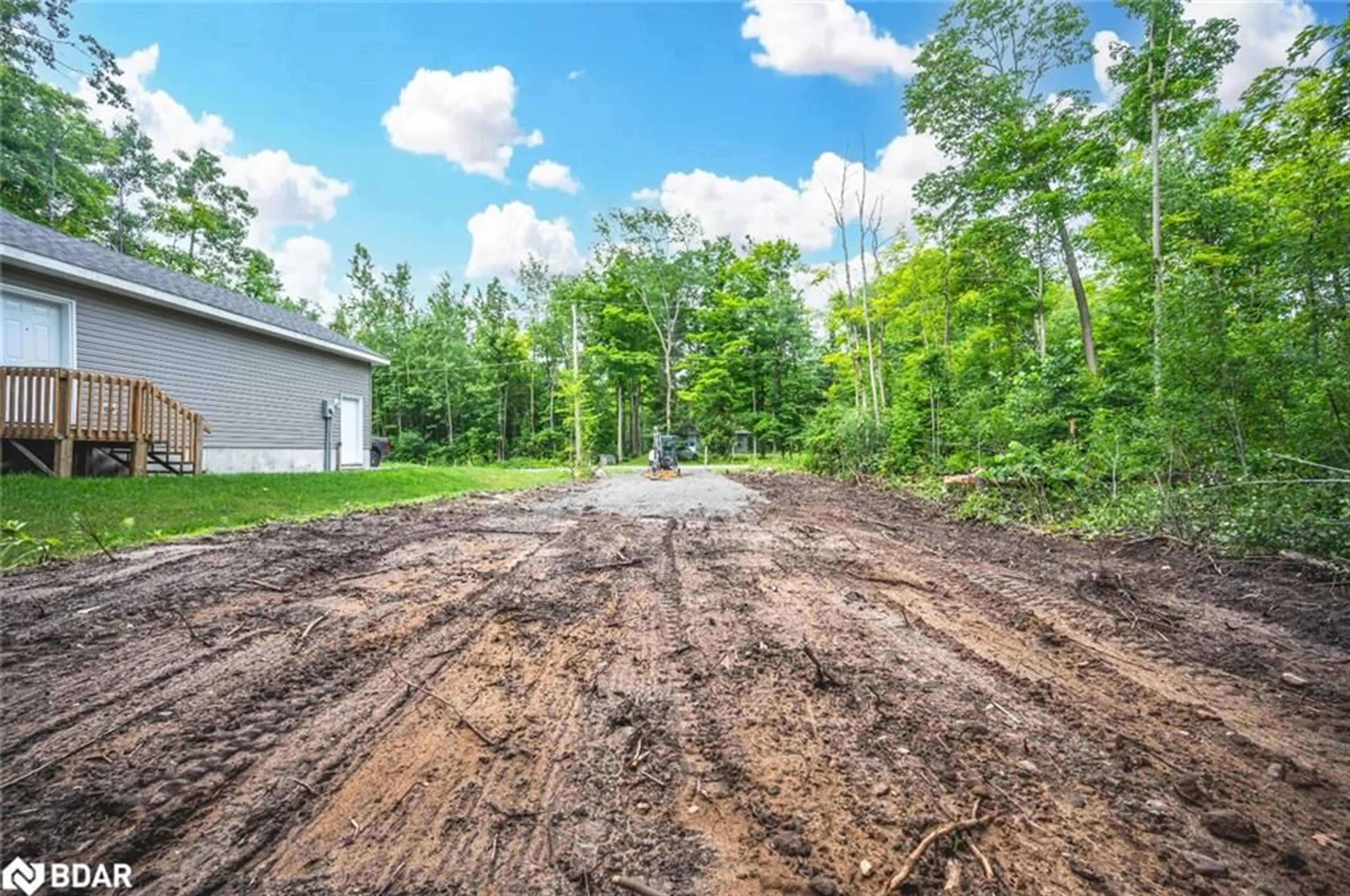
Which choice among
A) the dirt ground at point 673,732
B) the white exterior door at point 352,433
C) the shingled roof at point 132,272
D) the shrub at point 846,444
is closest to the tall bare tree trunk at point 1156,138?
the shrub at point 846,444

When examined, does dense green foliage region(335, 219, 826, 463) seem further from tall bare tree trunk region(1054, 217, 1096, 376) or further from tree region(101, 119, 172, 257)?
tall bare tree trunk region(1054, 217, 1096, 376)

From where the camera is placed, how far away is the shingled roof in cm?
791

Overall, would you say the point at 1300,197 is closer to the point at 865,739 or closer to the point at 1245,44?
the point at 865,739

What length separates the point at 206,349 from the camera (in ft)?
34.5

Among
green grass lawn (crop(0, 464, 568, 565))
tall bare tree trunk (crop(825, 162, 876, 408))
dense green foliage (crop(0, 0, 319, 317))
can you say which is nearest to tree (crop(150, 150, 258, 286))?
dense green foliage (crop(0, 0, 319, 317))

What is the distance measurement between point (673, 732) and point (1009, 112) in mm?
16341

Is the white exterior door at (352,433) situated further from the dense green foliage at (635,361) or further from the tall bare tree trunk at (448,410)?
the tall bare tree trunk at (448,410)

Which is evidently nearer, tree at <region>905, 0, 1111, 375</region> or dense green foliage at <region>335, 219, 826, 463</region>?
tree at <region>905, 0, 1111, 375</region>

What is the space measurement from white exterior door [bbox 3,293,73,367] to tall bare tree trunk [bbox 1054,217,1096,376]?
18920 millimetres

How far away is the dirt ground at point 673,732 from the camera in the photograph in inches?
48.8

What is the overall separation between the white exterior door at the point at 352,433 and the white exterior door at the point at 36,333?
6.06m

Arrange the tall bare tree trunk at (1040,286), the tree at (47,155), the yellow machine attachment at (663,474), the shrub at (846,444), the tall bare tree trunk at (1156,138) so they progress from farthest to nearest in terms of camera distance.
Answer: the yellow machine attachment at (663,474) < the shrub at (846,444) < the tree at (47,155) < the tall bare tree trunk at (1040,286) < the tall bare tree trunk at (1156,138)

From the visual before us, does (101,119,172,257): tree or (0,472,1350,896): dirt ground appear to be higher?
(101,119,172,257): tree

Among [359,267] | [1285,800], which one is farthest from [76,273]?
[359,267]
